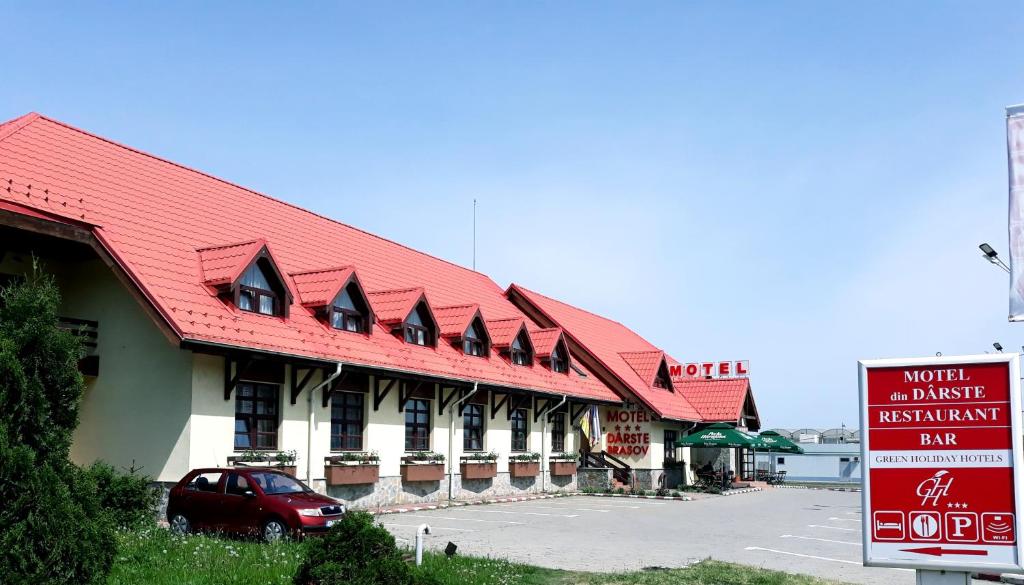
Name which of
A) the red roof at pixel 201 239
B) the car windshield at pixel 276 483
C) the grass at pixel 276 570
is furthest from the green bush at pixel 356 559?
the red roof at pixel 201 239

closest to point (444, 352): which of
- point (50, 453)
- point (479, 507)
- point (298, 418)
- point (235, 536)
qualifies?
point (479, 507)

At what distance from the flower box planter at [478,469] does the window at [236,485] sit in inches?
488

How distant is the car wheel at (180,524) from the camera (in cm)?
1684

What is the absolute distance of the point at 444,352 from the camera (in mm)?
28219

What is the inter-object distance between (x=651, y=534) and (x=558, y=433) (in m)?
15.6

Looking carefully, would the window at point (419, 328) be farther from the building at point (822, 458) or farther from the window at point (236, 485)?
the building at point (822, 458)

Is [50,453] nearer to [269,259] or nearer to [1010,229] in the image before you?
[1010,229]

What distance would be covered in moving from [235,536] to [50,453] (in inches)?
314

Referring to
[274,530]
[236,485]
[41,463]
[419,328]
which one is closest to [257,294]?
[236,485]

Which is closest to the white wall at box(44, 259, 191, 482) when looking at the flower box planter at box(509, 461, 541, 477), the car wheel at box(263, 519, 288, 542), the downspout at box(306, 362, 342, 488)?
the downspout at box(306, 362, 342, 488)

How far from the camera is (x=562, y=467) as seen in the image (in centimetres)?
3469

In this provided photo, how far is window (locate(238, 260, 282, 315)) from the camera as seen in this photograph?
21531mm

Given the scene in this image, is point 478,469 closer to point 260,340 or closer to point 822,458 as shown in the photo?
point 260,340

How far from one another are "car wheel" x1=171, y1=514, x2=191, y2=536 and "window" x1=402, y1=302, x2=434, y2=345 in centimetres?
1043
